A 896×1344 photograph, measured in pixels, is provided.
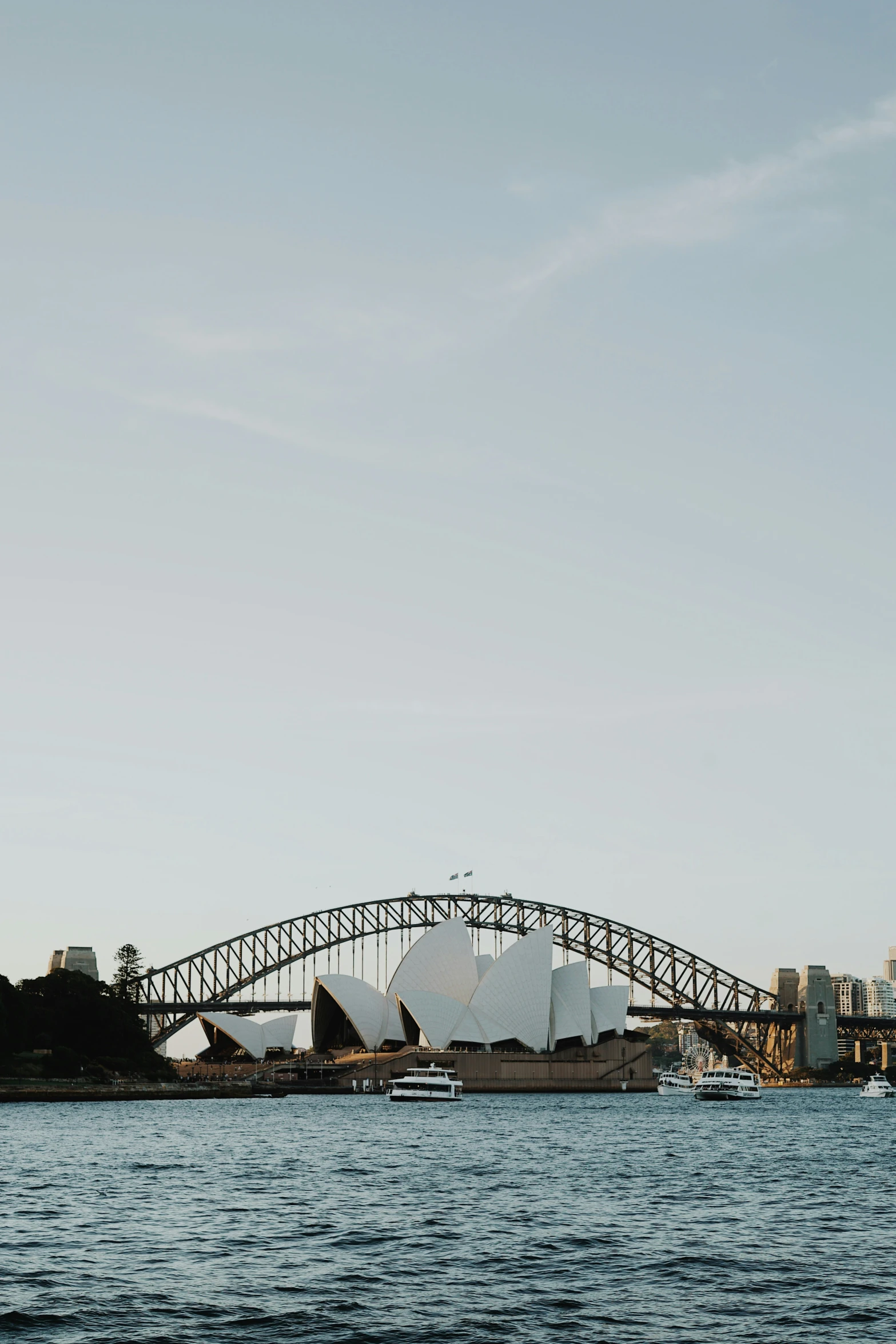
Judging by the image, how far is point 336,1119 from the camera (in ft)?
306

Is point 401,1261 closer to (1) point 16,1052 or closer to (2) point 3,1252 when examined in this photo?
(2) point 3,1252

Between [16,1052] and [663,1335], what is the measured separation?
99888mm

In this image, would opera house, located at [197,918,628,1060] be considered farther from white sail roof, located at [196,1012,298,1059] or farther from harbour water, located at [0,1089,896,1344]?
harbour water, located at [0,1089,896,1344]

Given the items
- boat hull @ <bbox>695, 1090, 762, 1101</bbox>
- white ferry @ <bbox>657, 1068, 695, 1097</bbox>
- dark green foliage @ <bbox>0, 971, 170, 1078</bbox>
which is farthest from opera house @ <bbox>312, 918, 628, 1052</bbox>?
dark green foliage @ <bbox>0, 971, 170, 1078</bbox>

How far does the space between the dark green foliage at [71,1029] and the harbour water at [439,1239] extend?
44.4 m

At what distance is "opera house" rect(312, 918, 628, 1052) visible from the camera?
159500mm

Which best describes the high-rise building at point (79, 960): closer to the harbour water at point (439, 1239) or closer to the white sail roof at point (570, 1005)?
the white sail roof at point (570, 1005)

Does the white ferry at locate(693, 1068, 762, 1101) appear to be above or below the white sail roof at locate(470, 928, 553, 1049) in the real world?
below

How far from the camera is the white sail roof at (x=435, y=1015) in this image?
157m

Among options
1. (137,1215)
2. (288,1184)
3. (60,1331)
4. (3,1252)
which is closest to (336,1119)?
(288,1184)

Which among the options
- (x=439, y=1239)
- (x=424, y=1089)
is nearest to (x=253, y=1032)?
(x=424, y=1089)

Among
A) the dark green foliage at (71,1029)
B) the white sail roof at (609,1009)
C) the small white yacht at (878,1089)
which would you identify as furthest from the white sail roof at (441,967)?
the small white yacht at (878,1089)

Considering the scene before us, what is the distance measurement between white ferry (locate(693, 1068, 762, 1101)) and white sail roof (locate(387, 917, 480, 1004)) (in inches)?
1227

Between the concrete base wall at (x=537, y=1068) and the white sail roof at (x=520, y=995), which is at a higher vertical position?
the white sail roof at (x=520, y=995)
